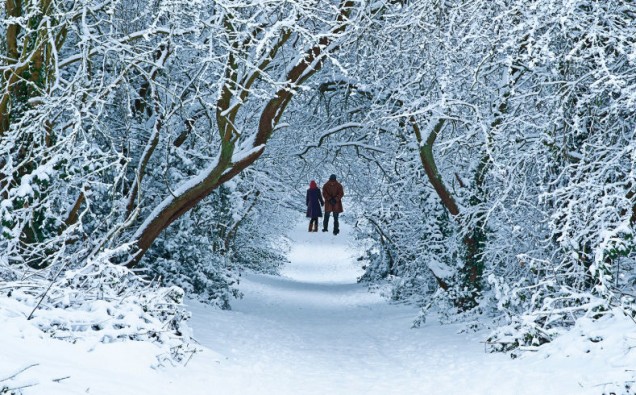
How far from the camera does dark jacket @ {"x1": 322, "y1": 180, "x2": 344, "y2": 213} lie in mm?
19250

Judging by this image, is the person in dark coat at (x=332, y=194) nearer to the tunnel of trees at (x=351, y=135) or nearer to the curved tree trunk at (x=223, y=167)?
the tunnel of trees at (x=351, y=135)

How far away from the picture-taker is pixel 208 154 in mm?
14883

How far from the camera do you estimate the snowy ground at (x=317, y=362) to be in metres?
6.12

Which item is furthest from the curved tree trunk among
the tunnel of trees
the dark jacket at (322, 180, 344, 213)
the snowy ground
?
the dark jacket at (322, 180, 344, 213)

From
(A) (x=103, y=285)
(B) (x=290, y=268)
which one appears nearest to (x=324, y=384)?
(A) (x=103, y=285)

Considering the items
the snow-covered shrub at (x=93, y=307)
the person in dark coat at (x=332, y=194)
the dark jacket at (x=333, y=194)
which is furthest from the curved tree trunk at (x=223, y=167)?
the dark jacket at (x=333, y=194)

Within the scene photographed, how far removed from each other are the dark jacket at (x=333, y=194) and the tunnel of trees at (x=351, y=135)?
3.03 ft

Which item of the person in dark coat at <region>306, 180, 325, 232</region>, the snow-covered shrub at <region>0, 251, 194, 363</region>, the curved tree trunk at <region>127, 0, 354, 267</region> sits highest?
the curved tree trunk at <region>127, 0, 354, 267</region>

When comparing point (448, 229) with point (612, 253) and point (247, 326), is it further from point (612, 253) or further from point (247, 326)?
point (612, 253)

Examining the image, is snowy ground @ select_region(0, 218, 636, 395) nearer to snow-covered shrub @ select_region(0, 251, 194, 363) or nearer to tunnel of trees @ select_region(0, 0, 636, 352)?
snow-covered shrub @ select_region(0, 251, 194, 363)

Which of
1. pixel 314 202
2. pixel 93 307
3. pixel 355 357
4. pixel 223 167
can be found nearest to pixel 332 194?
pixel 314 202

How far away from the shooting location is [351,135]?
54.2 feet

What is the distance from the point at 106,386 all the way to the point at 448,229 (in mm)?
10065

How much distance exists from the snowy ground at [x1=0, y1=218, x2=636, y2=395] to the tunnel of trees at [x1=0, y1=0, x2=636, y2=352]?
70 cm
